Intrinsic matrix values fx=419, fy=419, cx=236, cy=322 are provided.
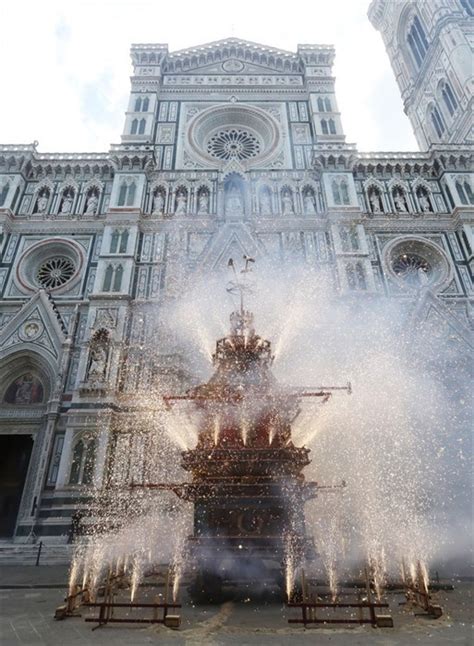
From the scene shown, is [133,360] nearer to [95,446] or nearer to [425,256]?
[95,446]

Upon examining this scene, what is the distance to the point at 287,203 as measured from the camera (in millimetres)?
21312

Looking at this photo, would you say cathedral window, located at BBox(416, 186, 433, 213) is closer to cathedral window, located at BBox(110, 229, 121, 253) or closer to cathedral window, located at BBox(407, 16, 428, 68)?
cathedral window, located at BBox(110, 229, 121, 253)

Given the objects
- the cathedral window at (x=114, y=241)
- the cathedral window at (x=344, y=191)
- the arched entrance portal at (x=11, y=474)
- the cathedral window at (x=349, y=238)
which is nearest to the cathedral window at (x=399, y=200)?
the cathedral window at (x=344, y=191)

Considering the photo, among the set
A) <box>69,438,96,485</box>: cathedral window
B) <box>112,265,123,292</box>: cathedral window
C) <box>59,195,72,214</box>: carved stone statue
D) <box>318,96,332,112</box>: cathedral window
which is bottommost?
<box>69,438,96,485</box>: cathedral window

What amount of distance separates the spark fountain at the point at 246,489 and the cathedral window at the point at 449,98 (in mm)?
28410

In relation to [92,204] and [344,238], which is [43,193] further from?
[344,238]

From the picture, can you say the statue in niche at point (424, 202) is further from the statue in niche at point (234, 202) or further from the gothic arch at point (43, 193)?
the gothic arch at point (43, 193)

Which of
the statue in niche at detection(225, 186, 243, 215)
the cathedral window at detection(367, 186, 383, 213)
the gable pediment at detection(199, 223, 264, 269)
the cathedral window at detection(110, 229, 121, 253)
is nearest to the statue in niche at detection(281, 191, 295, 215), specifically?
the statue in niche at detection(225, 186, 243, 215)

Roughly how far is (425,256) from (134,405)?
1499 cm

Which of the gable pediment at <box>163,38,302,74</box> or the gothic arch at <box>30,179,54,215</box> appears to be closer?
the gothic arch at <box>30,179,54,215</box>

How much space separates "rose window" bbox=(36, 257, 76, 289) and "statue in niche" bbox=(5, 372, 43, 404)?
441cm

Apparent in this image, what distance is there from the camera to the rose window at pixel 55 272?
758 inches

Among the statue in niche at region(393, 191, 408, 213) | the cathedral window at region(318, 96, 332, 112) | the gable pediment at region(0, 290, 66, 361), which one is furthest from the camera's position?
the cathedral window at region(318, 96, 332, 112)

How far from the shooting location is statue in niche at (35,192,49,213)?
20798 millimetres
